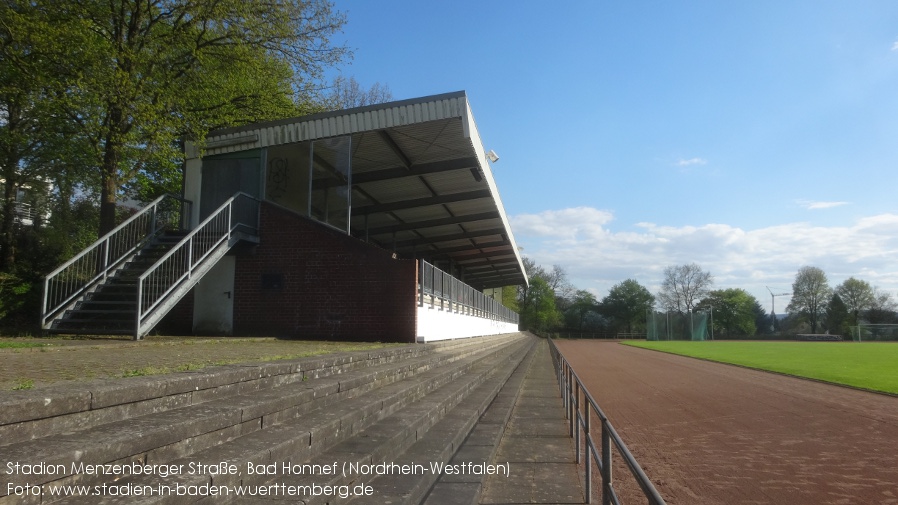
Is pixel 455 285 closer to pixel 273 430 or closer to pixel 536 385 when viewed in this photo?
pixel 536 385

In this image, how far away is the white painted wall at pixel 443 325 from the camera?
1224 centimetres

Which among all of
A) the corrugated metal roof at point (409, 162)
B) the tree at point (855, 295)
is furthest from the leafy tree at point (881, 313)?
the corrugated metal roof at point (409, 162)

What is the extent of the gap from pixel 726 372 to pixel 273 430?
68.3ft

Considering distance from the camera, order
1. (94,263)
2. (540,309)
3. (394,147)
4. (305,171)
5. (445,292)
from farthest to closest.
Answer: (540,309) → (445,292) → (394,147) → (305,171) → (94,263)

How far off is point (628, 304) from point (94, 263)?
103488 mm

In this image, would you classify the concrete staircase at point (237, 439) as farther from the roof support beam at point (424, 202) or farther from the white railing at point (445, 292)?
the roof support beam at point (424, 202)

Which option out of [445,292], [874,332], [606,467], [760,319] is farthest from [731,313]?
[606,467]

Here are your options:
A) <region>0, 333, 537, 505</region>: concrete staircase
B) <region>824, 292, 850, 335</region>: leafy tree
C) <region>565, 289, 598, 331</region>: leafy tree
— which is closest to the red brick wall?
<region>0, 333, 537, 505</region>: concrete staircase

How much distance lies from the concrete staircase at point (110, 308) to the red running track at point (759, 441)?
782 centimetres

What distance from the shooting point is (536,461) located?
19.0 ft

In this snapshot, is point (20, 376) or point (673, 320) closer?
point (20, 376)

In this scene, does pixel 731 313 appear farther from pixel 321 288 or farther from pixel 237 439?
pixel 237 439

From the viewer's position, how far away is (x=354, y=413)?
4680mm

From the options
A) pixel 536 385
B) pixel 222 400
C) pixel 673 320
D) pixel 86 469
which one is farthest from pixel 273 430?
pixel 673 320
